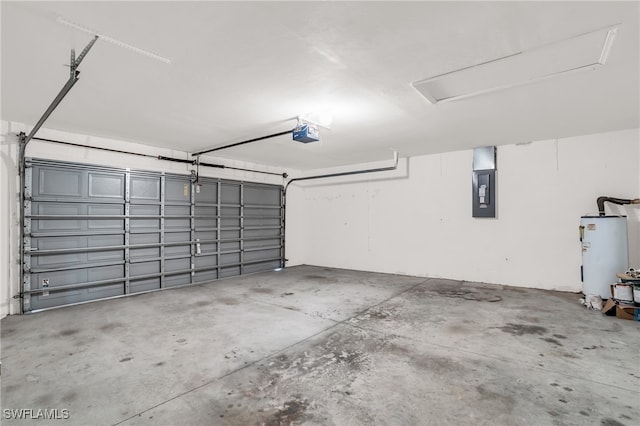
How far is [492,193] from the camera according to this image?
5398 mm

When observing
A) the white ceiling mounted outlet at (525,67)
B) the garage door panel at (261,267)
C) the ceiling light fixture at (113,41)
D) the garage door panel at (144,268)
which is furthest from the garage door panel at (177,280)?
the white ceiling mounted outlet at (525,67)

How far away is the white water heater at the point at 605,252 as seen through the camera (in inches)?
154

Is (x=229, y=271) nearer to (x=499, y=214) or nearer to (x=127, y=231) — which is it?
(x=127, y=231)

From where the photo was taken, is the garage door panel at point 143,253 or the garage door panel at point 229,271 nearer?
the garage door panel at point 143,253

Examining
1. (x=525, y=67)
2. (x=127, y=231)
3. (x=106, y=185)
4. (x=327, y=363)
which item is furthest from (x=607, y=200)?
(x=106, y=185)

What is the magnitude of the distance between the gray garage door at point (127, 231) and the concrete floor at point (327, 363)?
1.71 ft

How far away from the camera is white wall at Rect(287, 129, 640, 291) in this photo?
4.63 metres

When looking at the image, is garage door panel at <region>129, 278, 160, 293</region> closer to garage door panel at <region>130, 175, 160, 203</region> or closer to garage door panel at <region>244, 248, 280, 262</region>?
garage door panel at <region>130, 175, 160, 203</region>

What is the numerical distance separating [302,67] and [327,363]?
2513 millimetres

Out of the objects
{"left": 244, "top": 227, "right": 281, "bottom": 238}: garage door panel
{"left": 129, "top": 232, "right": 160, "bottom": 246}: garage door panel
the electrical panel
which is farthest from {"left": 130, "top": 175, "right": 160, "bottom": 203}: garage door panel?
the electrical panel

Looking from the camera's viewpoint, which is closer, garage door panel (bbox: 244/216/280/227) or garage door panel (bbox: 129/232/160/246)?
garage door panel (bbox: 129/232/160/246)

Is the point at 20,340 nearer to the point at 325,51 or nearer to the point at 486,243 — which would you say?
the point at 325,51

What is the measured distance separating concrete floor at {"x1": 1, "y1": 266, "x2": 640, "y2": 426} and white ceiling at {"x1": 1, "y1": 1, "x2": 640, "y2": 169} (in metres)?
2.49

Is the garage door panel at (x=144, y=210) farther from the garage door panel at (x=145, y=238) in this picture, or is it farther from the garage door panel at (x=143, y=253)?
the garage door panel at (x=143, y=253)
